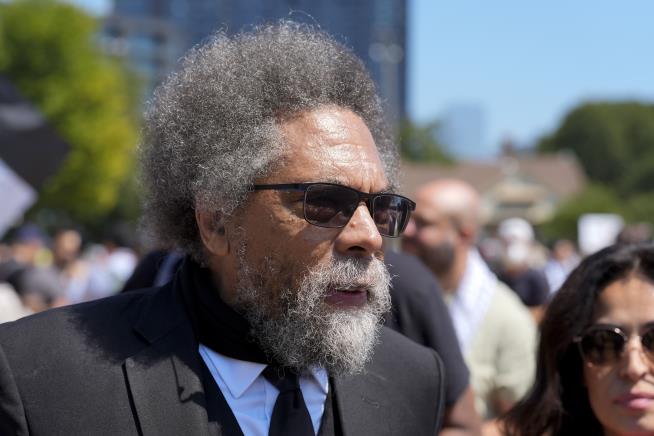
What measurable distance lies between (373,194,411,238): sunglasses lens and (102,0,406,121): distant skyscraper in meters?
0.49

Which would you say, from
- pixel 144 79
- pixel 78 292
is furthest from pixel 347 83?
pixel 144 79

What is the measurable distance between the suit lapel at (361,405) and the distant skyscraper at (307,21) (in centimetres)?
91

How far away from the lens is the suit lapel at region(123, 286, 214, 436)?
6.93 feet

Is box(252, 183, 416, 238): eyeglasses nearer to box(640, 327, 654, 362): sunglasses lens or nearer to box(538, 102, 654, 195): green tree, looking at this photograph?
box(640, 327, 654, 362): sunglasses lens

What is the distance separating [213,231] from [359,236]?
0.41 metres

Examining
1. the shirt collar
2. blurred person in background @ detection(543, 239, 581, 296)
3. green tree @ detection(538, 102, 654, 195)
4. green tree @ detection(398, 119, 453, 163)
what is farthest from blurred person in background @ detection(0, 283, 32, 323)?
green tree @ detection(538, 102, 654, 195)

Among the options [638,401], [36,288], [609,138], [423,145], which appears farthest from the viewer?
[609,138]

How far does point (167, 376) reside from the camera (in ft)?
7.15

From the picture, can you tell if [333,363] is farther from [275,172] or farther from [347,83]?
[347,83]

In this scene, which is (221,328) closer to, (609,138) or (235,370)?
(235,370)

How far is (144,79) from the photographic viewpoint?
194ft

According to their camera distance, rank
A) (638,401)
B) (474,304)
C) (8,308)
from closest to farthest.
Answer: (638,401) < (474,304) < (8,308)

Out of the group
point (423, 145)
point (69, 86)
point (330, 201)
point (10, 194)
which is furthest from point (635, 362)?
point (423, 145)

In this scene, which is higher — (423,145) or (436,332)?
(436,332)
